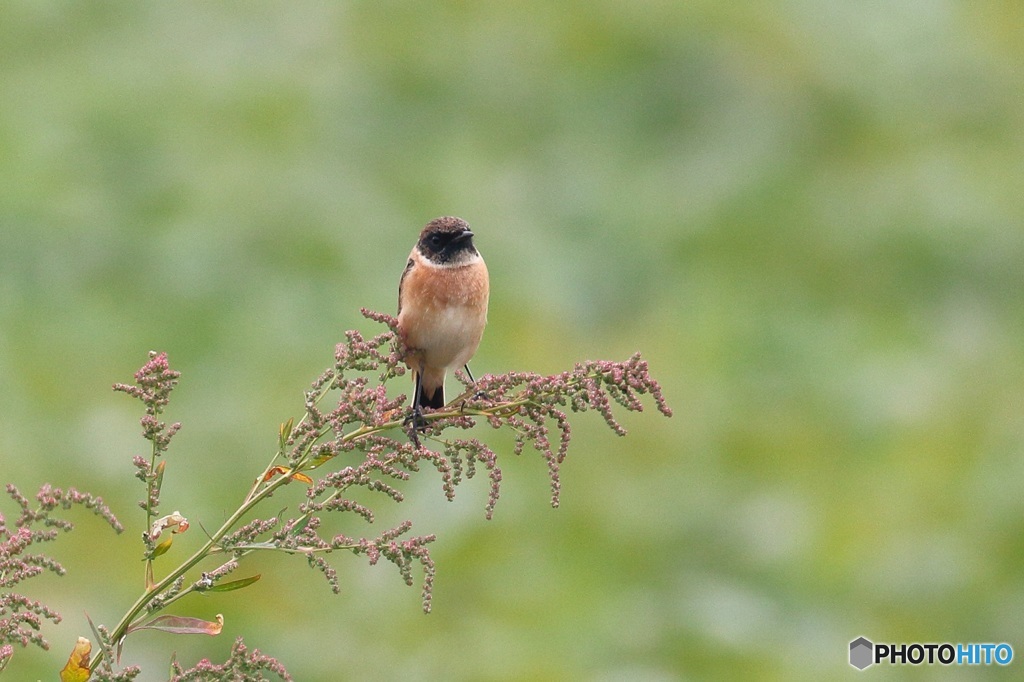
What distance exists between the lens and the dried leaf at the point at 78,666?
254cm

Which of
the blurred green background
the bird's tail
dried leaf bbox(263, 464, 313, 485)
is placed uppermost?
the blurred green background

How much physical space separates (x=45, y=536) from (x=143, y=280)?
858 centimetres

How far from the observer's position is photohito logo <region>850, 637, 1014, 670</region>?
8.34 meters

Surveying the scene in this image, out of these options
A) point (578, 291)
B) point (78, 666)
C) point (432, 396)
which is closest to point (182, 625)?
point (78, 666)

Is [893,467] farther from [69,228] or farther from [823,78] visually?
[69,228]

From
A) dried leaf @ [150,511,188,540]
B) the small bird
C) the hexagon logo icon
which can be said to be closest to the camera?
dried leaf @ [150,511,188,540]

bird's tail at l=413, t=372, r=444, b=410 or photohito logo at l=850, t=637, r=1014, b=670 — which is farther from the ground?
photohito logo at l=850, t=637, r=1014, b=670

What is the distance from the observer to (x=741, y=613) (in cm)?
875

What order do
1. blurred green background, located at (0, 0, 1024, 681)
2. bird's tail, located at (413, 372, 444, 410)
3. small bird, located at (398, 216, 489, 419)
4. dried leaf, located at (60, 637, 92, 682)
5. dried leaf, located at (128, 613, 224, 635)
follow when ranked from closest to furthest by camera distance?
dried leaf, located at (60, 637, 92, 682) < dried leaf, located at (128, 613, 224, 635) < small bird, located at (398, 216, 489, 419) < bird's tail, located at (413, 372, 444, 410) < blurred green background, located at (0, 0, 1024, 681)

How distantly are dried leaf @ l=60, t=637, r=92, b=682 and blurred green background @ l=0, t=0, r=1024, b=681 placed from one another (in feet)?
15.8

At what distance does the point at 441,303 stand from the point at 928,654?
4783mm

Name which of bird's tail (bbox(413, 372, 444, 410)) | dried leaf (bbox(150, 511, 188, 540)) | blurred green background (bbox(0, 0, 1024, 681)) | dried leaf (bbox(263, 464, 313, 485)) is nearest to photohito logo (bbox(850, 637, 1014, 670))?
blurred green background (bbox(0, 0, 1024, 681))

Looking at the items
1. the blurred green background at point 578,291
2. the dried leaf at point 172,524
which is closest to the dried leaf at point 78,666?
the dried leaf at point 172,524

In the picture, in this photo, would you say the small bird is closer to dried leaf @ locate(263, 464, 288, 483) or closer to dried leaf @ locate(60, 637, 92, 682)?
dried leaf @ locate(263, 464, 288, 483)
